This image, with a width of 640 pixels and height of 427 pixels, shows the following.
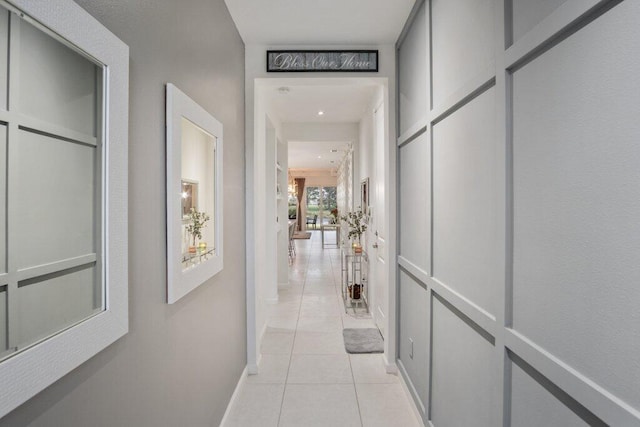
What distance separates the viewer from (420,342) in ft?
7.63

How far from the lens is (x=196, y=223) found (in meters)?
1.69

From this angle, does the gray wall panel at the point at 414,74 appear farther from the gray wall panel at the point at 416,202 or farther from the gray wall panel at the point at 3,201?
the gray wall panel at the point at 3,201

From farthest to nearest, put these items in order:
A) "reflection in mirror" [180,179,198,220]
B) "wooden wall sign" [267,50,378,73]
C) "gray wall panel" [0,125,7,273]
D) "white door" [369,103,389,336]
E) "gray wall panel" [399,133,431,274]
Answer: "white door" [369,103,389,336], "wooden wall sign" [267,50,378,73], "gray wall panel" [399,133,431,274], "reflection in mirror" [180,179,198,220], "gray wall panel" [0,125,7,273]

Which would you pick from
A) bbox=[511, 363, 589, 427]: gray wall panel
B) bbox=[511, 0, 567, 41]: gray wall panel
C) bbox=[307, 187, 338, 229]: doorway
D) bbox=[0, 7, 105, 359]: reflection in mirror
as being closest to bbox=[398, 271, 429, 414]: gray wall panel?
bbox=[511, 363, 589, 427]: gray wall panel

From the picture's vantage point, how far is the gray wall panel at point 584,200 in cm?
77

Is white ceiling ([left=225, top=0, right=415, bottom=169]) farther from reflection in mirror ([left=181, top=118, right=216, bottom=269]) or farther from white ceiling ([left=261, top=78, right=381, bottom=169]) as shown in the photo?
reflection in mirror ([left=181, top=118, right=216, bottom=269])

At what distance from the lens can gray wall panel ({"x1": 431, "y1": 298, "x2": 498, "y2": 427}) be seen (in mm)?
1437

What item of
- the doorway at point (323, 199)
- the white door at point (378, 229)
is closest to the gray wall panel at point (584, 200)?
the white door at point (378, 229)

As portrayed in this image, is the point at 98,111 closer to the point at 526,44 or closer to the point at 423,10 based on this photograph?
the point at 526,44

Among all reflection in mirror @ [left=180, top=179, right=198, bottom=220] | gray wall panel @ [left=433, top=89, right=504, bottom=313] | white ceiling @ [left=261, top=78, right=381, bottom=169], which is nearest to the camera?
gray wall panel @ [left=433, top=89, right=504, bottom=313]

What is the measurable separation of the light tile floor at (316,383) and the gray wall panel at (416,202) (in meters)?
1.03

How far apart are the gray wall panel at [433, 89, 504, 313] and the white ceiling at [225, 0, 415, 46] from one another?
960mm

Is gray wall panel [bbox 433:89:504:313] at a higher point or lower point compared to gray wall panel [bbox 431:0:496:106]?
lower

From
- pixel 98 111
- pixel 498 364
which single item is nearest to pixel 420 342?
pixel 498 364
